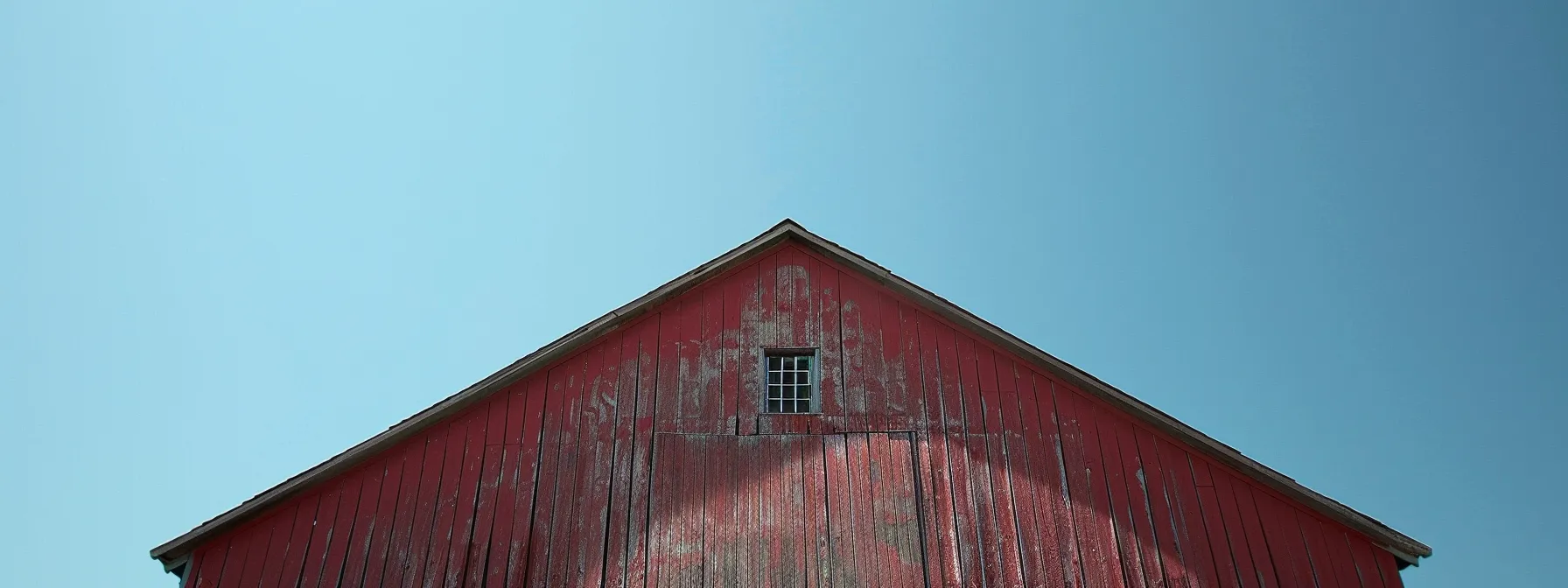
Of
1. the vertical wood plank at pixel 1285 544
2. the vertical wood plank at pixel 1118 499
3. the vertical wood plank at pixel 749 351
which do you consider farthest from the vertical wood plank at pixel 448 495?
the vertical wood plank at pixel 1285 544

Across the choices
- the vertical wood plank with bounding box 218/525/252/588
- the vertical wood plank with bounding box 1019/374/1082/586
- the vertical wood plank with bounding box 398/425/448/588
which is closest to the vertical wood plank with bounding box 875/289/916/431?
the vertical wood plank with bounding box 1019/374/1082/586

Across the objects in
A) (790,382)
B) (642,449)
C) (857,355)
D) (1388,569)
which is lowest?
(1388,569)

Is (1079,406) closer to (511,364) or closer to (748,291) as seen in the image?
(748,291)

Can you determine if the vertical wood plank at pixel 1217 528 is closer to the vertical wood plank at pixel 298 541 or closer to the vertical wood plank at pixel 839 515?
A: the vertical wood plank at pixel 839 515

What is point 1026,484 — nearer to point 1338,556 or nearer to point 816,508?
point 816,508

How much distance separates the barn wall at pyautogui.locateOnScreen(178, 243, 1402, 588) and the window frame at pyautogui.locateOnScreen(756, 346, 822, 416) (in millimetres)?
80

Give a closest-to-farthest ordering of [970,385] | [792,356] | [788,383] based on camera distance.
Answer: [970,385] → [788,383] → [792,356]

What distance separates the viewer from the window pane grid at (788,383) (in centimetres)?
1129

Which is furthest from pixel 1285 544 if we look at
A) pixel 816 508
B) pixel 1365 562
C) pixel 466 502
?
pixel 466 502

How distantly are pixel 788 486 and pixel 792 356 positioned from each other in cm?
166

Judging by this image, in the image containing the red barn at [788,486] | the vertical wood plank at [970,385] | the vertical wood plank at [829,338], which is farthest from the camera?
the vertical wood plank at [829,338]

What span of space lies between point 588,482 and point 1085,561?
4.99 m

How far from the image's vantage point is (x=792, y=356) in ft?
38.3

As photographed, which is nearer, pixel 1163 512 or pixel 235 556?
pixel 235 556
